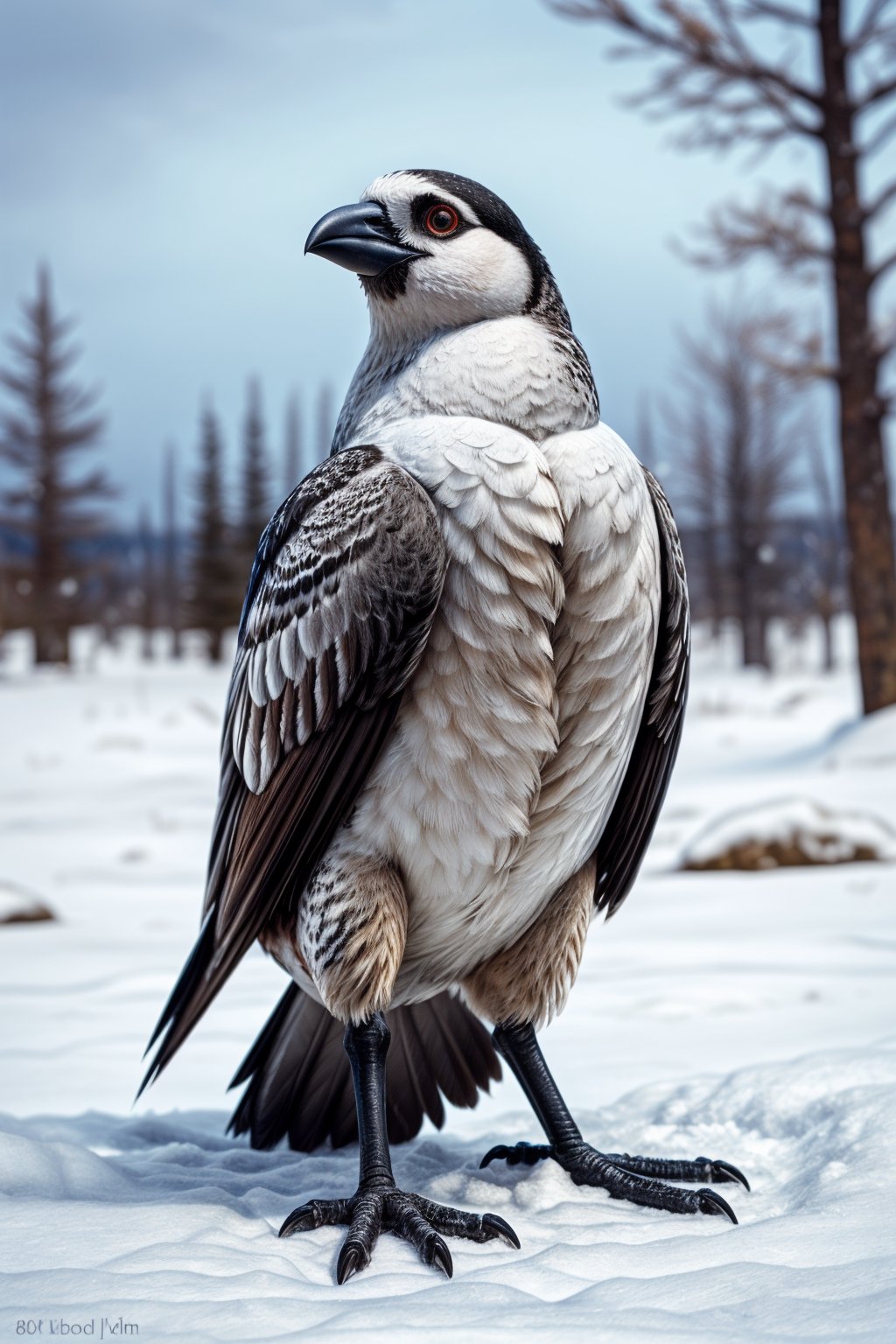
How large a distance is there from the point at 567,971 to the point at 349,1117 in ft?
2.28

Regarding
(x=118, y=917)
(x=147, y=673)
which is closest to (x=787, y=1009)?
(x=118, y=917)

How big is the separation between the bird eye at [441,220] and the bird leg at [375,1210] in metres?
1.57

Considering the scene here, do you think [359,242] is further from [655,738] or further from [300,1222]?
[300,1222]

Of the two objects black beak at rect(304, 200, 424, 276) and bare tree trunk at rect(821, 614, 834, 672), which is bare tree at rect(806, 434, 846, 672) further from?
black beak at rect(304, 200, 424, 276)

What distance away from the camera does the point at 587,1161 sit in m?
2.48

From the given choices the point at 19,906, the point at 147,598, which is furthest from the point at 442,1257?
the point at 147,598

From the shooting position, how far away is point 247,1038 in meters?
4.29

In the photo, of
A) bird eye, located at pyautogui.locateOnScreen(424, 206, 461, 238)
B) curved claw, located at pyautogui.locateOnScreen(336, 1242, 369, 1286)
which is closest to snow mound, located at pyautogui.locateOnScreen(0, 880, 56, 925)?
curved claw, located at pyautogui.locateOnScreen(336, 1242, 369, 1286)

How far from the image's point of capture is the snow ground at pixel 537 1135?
1729mm

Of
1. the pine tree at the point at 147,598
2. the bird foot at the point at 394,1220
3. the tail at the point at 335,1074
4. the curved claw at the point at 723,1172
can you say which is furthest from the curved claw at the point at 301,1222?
the pine tree at the point at 147,598

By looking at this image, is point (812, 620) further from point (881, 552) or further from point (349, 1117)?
point (349, 1117)

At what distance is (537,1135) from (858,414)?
371 inches

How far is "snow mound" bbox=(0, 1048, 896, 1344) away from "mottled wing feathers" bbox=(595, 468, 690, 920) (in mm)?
637

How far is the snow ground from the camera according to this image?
1.73m
